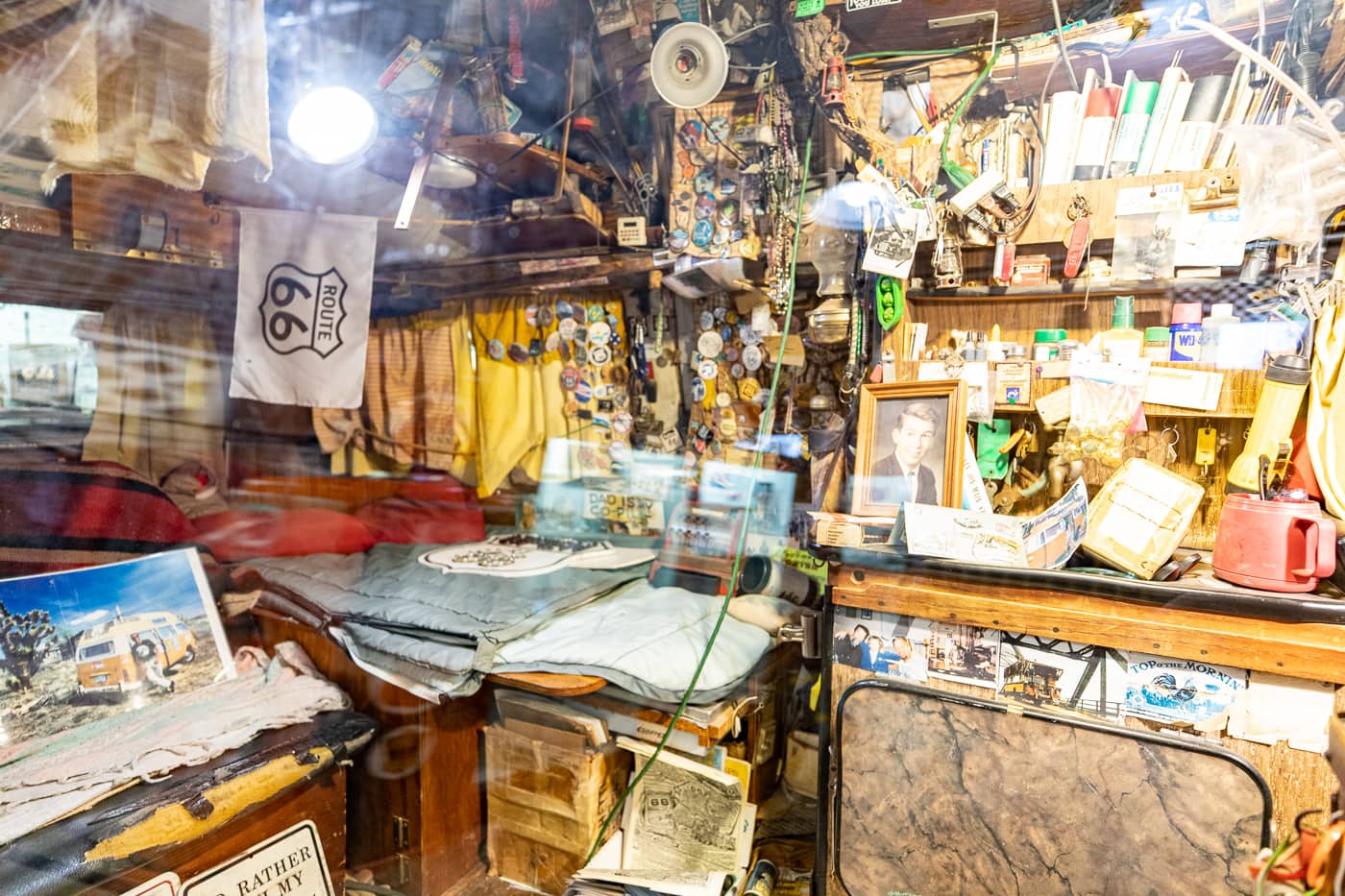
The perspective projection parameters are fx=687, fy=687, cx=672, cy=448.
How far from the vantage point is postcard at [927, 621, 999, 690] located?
172 centimetres

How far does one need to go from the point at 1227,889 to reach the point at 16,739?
10.5 ft

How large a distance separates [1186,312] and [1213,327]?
75 mm

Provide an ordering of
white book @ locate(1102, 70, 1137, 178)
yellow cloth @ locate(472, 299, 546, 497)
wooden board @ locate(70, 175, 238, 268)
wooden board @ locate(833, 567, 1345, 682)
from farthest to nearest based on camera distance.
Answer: yellow cloth @ locate(472, 299, 546, 497) → wooden board @ locate(70, 175, 238, 268) → white book @ locate(1102, 70, 1137, 178) → wooden board @ locate(833, 567, 1345, 682)

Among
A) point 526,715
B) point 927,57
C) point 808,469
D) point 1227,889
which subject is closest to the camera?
point 1227,889

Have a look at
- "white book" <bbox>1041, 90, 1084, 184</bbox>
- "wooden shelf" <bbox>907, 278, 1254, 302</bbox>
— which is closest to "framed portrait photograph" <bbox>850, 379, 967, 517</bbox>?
"wooden shelf" <bbox>907, 278, 1254, 302</bbox>

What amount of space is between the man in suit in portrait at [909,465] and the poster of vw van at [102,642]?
2.41 meters

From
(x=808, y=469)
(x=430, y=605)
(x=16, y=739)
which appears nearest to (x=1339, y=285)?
(x=808, y=469)

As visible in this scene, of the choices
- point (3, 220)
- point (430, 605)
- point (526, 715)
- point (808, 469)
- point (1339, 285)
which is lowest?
point (526, 715)

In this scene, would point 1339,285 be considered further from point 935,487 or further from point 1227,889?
point 1227,889

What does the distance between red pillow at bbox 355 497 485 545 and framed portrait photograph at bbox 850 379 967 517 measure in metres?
2.02

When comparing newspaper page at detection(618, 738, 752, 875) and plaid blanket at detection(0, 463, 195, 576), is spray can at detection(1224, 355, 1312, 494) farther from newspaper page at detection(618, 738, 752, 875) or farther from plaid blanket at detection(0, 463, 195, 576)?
plaid blanket at detection(0, 463, 195, 576)

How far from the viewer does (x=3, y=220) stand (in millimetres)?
2281

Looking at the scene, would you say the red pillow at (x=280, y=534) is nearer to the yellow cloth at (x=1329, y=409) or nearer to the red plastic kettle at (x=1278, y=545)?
the red plastic kettle at (x=1278, y=545)

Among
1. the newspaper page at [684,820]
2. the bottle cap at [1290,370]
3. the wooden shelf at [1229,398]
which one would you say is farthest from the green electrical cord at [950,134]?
the newspaper page at [684,820]
